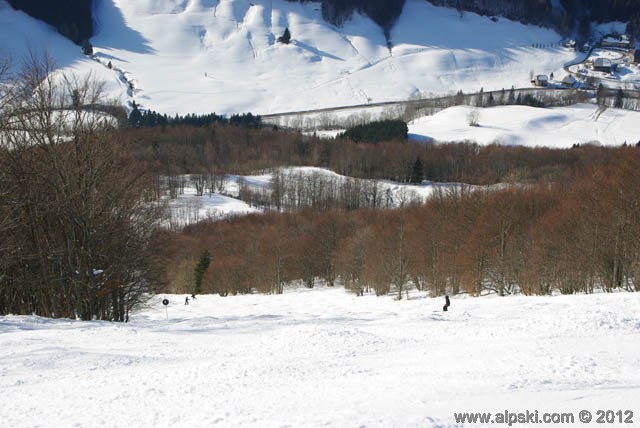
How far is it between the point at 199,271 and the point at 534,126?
116 meters

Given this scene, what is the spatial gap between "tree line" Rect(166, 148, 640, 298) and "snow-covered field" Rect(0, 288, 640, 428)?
53.4 ft

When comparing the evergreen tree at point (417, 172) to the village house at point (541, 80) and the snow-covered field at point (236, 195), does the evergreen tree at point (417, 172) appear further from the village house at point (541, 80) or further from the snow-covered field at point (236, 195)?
the village house at point (541, 80)

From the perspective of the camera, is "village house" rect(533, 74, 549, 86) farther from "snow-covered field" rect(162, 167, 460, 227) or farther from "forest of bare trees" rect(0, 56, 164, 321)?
"forest of bare trees" rect(0, 56, 164, 321)

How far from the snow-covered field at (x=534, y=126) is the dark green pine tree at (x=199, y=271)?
85.2 meters

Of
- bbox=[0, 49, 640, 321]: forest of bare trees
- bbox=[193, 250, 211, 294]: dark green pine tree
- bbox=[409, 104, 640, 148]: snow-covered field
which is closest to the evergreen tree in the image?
bbox=[409, 104, 640, 148]: snow-covered field

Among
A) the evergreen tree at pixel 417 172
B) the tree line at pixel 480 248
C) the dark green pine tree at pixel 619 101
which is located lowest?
the tree line at pixel 480 248

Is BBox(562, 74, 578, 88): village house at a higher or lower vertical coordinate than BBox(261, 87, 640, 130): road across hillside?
higher

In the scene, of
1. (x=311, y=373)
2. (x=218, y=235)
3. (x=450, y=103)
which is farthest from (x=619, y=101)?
(x=311, y=373)

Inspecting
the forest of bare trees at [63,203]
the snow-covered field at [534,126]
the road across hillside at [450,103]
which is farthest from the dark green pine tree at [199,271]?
the road across hillside at [450,103]

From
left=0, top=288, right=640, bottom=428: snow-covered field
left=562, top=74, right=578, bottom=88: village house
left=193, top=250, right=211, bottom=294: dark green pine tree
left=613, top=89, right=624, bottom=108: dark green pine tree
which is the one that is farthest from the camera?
left=562, top=74, right=578, bottom=88: village house

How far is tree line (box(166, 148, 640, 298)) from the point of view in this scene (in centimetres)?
2955

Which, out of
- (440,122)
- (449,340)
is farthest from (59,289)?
(440,122)

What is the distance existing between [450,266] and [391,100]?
15669 centimetres

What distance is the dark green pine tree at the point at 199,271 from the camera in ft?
205
